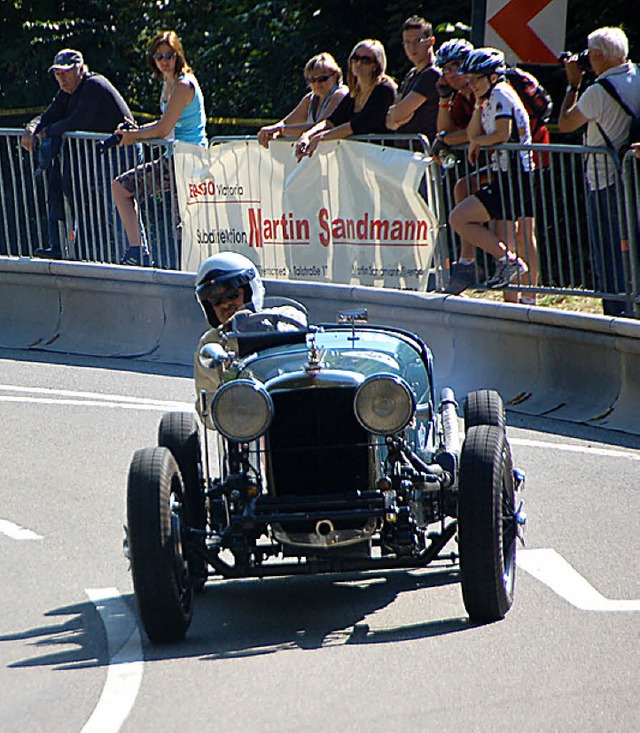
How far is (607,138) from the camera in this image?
1112cm

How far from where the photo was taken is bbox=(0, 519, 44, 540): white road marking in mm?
8266

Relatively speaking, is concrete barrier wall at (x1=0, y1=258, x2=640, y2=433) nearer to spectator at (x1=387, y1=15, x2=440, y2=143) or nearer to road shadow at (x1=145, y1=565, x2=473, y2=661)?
spectator at (x1=387, y1=15, x2=440, y2=143)

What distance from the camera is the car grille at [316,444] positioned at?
6.71 m

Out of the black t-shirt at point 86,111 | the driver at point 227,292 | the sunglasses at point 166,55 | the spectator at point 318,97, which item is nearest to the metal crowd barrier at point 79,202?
the black t-shirt at point 86,111

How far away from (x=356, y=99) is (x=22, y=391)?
3.51m

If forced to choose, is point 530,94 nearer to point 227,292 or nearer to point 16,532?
point 227,292

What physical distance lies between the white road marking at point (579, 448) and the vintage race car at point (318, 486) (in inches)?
106

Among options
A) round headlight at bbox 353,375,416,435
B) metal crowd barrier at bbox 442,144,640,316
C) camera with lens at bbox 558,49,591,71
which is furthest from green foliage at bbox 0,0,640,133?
round headlight at bbox 353,375,416,435

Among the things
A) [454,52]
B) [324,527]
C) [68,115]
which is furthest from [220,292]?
[68,115]

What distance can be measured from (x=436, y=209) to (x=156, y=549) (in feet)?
20.4

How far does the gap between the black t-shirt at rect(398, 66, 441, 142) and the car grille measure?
6.10 metres

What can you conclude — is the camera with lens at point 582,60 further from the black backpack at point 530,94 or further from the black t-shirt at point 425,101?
the black t-shirt at point 425,101

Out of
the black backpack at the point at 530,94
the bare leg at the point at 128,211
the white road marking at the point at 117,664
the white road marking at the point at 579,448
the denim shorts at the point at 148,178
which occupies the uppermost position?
the black backpack at the point at 530,94

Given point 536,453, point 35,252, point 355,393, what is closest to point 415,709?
point 355,393
